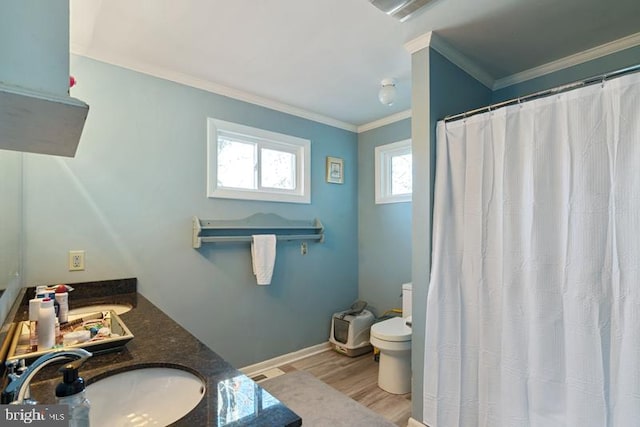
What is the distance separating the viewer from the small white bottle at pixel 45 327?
1.05 meters

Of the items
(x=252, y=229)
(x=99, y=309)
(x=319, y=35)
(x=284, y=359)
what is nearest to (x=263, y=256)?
(x=252, y=229)

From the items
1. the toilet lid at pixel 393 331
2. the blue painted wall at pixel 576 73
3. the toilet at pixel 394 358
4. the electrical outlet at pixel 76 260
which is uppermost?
the blue painted wall at pixel 576 73

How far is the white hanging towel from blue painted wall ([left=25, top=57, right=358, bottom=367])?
0.33 ft

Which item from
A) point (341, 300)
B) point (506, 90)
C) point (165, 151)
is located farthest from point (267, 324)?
point (506, 90)

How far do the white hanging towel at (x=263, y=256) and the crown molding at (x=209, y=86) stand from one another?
112 cm

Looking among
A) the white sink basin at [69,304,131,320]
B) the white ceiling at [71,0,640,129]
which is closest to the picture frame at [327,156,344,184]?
the white ceiling at [71,0,640,129]

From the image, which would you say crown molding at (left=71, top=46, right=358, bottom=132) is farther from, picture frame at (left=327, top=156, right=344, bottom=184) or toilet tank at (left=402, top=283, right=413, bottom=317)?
toilet tank at (left=402, top=283, right=413, bottom=317)

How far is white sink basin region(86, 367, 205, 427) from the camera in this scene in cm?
88

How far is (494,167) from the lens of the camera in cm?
162

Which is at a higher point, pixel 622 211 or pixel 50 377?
pixel 622 211

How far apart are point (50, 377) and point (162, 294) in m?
1.34

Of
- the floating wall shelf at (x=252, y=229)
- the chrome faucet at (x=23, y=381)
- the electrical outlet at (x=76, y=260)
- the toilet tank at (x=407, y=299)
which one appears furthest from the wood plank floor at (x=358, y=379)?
the chrome faucet at (x=23, y=381)

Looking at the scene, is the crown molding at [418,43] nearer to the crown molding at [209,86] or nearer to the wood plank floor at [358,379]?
the crown molding at [209,86]

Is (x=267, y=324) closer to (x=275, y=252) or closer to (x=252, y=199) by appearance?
(x=275, y=252)
